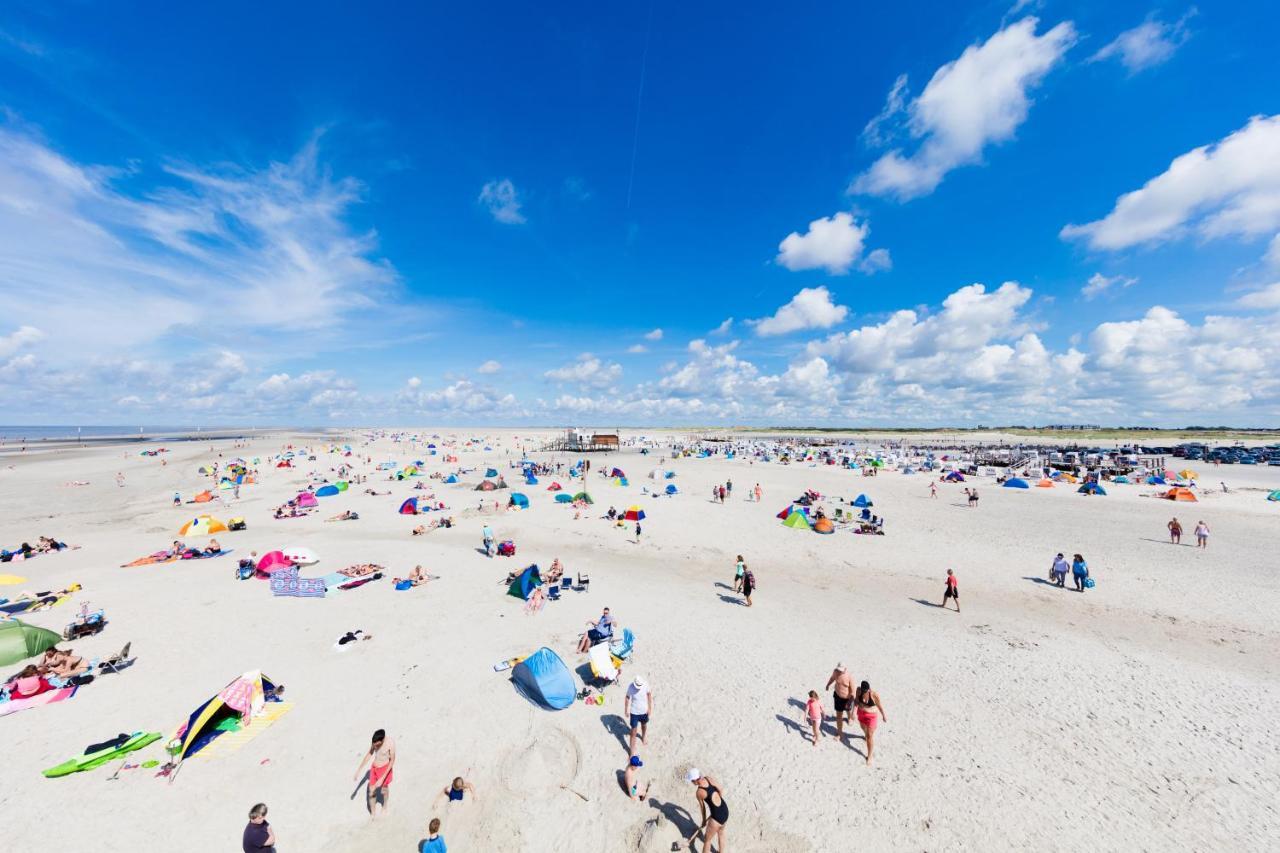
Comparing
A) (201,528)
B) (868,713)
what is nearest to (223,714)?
(868,713)

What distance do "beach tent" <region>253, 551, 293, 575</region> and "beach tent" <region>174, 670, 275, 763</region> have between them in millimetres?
9252

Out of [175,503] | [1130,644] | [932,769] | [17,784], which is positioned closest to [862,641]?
[932,769]

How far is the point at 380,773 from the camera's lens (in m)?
7.12

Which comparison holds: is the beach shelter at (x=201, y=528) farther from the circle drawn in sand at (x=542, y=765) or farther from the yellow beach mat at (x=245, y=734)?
the circle drawn in sand at (x=542, y=765)

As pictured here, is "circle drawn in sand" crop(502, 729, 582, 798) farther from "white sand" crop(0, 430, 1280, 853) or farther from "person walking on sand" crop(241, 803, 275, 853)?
"person walking on sand" crop(241, 803, 275, 853)

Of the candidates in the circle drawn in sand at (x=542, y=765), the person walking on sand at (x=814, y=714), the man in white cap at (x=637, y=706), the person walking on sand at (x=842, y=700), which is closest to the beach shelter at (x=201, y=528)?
the circle drawn in sand at (x=542, y=765)

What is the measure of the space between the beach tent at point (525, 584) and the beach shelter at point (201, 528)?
17.1m

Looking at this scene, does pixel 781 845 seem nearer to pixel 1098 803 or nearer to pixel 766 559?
pixel 1098 803

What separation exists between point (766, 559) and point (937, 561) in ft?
23.1

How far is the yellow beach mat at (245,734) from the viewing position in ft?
26.3

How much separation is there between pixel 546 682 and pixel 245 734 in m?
5.41

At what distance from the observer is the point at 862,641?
12.5 meters

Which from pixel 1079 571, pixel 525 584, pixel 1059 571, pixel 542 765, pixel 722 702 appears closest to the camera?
pixel 542 765

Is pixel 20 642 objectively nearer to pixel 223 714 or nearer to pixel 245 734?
pixel 223 714
